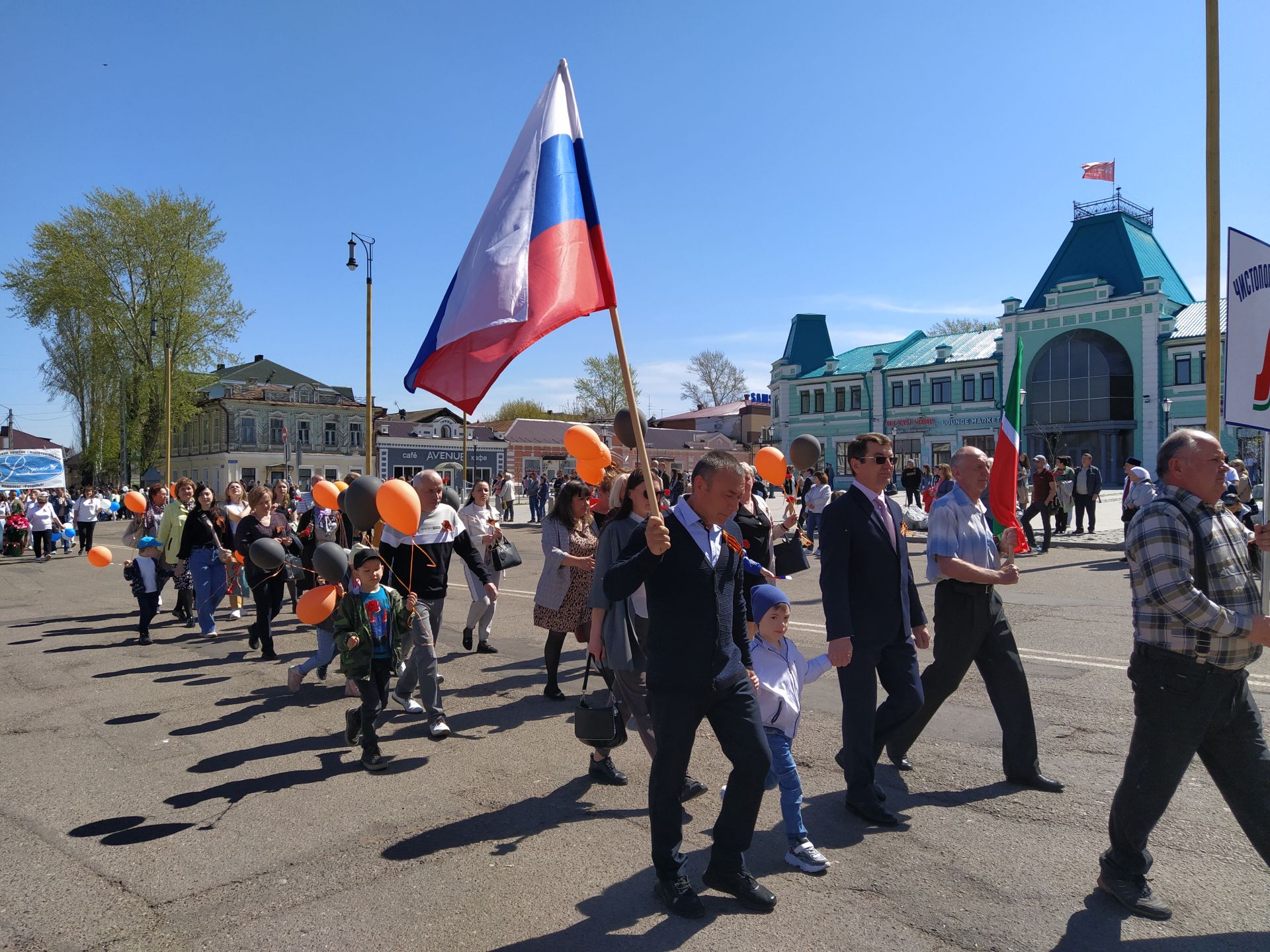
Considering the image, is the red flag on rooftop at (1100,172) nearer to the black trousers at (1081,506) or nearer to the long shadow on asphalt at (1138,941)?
the black trousers at (1081,506)

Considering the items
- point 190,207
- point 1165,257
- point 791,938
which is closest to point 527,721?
point 791,938

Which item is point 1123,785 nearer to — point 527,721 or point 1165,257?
point 527,721

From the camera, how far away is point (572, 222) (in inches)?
176

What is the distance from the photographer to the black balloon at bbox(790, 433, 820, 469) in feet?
26.4

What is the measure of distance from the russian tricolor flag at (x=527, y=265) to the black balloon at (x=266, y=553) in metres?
3.55

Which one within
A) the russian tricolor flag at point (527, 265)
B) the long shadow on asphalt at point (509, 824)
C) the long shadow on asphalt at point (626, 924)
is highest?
the russian tricolor flag at point (527, 265)

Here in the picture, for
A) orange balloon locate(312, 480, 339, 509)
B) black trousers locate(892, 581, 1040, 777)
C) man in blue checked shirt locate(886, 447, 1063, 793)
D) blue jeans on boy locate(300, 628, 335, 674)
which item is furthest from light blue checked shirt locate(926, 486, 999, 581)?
orange balloon locate(312, 480, 339, 509)

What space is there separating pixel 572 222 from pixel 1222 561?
3.28 m

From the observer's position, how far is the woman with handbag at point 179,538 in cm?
1022

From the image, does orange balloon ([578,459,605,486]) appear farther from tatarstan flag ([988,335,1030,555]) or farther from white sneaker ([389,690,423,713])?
tatarstan flag ([988,335,1030,555])

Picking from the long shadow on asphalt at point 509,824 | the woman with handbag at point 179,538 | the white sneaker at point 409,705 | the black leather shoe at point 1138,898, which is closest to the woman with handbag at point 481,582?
the white sneaker at point 409,705

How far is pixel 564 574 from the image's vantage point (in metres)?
7.04

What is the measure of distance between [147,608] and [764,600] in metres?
8.81

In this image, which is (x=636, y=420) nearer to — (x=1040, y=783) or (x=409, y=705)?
(x=1040, y=783)
